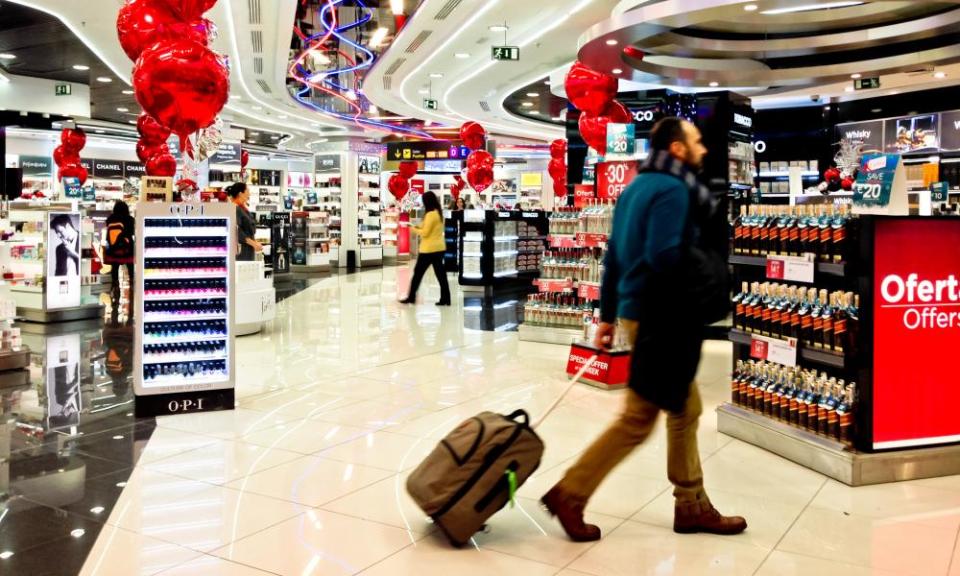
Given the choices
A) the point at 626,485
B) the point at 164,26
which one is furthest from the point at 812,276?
the point at 164,26

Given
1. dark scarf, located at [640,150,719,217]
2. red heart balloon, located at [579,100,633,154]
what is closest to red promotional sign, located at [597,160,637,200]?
red heart balloon, located at [579,100,633,154]

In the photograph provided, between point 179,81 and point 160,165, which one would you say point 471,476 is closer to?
point 179,81

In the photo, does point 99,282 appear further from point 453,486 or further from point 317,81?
point 453,486

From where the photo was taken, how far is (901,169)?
147 inches

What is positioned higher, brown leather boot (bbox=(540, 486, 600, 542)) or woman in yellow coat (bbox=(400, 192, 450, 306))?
woman in yellow coat (bbox=(400, 192, 450, 306))

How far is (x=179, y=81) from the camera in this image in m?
4.63

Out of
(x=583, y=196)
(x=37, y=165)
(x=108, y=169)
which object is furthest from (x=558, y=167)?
(x=108, y=169)

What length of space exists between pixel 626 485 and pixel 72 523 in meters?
2.38

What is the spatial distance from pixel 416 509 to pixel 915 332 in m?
2.47

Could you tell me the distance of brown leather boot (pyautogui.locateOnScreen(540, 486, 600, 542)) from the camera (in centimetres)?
297

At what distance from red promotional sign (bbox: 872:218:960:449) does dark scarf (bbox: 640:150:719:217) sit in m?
1.21

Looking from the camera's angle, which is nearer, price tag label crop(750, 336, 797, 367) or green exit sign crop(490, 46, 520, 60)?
price tag label crop(750, 336, 797, 367)

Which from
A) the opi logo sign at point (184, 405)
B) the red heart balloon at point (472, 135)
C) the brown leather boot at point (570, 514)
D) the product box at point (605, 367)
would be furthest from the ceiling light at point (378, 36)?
the brown leather boot at point (570, 514)

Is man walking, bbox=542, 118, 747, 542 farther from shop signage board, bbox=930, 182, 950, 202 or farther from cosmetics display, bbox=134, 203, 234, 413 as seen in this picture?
shop signage board, bbox=930, 182, 950, 202
